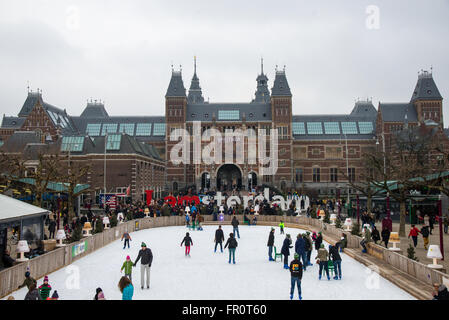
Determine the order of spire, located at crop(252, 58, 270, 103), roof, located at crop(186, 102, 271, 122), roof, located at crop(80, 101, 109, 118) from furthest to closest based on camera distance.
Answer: spire, located at crop(252, 58, 270, 103) → roof, located at crop(80, 101, 109, 118) → roof, located at crop(186, 102, 271, 122)

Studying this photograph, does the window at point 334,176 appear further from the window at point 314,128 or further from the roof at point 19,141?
the roof at point 19,141

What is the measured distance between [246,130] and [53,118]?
3037 centimetres

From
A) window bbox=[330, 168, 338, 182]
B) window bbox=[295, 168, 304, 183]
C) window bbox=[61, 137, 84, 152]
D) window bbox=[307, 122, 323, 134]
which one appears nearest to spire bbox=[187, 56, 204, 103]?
window bbox=[307, 122, 323, 134]

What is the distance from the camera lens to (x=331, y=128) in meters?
70.5

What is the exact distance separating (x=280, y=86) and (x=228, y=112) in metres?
9.83

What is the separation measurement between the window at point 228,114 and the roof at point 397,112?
2348 centimetres

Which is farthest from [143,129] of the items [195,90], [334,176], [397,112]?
[397,112]

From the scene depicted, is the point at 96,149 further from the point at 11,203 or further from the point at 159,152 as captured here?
the point at 11,203

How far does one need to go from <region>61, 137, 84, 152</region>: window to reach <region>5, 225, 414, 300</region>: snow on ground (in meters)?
29.2

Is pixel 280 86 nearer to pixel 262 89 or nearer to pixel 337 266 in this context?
pixel 262 89

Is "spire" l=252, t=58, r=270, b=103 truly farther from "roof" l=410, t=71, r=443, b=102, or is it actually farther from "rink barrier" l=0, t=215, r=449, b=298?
"rink barrier" l=0, t=215, r=449, b=298

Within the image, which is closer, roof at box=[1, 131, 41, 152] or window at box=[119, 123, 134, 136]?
roof at box=[1, 131, 41, 152]

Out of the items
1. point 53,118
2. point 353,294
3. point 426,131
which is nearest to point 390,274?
point 353,294

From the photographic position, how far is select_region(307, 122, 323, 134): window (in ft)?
231
